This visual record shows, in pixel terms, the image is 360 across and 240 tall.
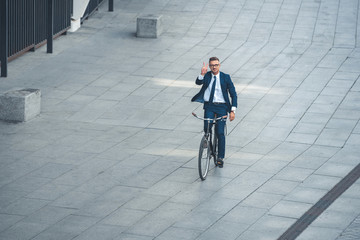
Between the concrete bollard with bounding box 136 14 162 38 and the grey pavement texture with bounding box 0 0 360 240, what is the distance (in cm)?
32

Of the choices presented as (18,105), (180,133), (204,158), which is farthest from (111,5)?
(204,158)

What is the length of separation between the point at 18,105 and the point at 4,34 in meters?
3.90

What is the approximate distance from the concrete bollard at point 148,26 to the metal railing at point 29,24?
231 centimetres

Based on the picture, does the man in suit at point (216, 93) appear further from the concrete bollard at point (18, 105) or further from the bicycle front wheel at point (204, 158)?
the concrete bollard at point (18, 105)

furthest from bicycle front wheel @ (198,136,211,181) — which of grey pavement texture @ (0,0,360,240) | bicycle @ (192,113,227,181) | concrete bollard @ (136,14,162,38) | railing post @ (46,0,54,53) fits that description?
concrete bollard @ (136,14,162,38)

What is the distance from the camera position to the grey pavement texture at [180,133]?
1052 cm

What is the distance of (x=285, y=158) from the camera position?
43.4 feet

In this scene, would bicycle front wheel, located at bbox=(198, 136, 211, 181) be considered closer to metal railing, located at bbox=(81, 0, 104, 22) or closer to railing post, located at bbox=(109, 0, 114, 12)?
metal railing, located at bbox=(81, 0, 104, 22)

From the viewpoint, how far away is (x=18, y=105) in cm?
1482

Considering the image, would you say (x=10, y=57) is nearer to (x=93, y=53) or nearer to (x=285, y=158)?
(x=93, y=53)

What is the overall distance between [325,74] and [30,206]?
10212 millimetres

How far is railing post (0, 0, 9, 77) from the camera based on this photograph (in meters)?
17.9

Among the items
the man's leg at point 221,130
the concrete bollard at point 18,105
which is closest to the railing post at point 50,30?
the concrete bollard at point 18,105

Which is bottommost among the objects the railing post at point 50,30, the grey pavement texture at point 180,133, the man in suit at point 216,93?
the grey pavement texture at point 180,133
